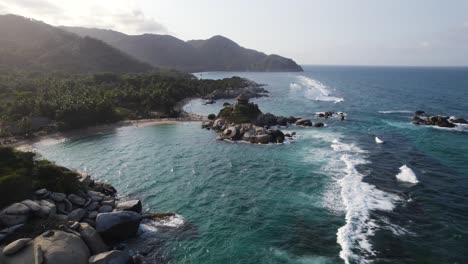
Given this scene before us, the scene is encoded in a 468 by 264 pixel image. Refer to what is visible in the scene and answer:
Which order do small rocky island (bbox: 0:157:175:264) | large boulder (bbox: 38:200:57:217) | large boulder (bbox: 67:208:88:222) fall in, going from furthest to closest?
large boulder (bbox: 67:208:88:222), large boulder (bbox: 38:200:57:217), small rocky island (bbox: 0:157:175:264)

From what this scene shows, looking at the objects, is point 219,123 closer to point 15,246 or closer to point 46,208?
point 46,208

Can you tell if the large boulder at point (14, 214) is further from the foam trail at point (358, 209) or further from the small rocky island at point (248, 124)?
the small rocky island at point (248, 124)

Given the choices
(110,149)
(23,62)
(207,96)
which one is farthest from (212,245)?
(23,62)

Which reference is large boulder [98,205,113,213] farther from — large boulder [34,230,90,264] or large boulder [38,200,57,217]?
large boulder [34,230,90,264]

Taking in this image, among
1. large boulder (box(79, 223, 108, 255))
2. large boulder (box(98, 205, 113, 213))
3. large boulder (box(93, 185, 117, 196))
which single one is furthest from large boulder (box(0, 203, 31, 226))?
large boulder (box(93, 185, 117, 196))

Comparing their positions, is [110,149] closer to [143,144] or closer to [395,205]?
[143,144]

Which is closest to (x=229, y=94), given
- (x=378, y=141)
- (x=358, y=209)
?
(x=378, y=141)
